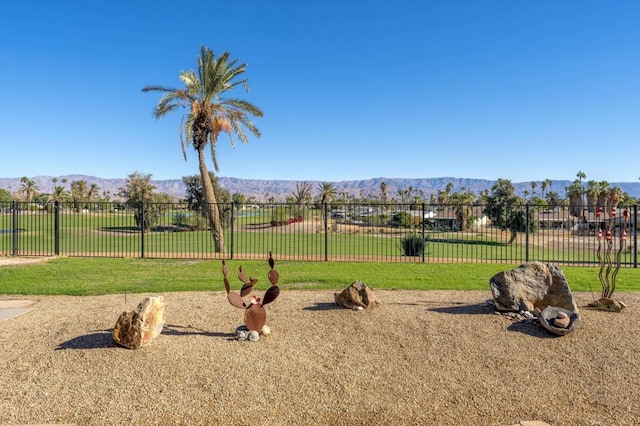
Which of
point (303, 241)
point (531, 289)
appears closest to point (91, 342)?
point (531, 289)

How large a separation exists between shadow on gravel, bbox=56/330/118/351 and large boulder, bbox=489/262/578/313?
5.52 meters

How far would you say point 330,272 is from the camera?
11.0 m

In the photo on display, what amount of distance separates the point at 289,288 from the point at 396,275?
121 inches

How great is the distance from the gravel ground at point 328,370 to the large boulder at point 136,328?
0.12 meters

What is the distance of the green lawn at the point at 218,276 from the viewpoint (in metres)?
8.76

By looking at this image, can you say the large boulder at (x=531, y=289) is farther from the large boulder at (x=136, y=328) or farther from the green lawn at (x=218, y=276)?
the large boulder at (x=136, y=328)

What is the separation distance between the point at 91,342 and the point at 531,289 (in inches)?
248

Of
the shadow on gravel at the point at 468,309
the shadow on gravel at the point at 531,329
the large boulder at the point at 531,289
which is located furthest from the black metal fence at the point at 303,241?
the shadow on gravel at the point at 468,309

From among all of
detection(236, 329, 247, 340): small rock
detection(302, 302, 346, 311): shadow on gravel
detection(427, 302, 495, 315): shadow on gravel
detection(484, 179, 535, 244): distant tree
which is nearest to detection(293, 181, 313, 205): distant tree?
detection(484, 179, 535, 244): distant tree

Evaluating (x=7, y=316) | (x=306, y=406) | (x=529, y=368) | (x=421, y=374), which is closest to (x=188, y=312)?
(x=7, y=316)

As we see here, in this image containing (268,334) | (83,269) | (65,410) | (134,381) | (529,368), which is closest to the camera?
(65,410)

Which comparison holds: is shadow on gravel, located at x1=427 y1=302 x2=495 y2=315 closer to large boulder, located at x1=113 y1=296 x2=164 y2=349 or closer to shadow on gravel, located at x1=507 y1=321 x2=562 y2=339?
shadow on gravel, located at x1=507 y1=321 x2=562 y2=339

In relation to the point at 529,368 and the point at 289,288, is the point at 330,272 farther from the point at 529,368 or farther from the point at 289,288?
the point at 529,368

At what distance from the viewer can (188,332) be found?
5.62 m
